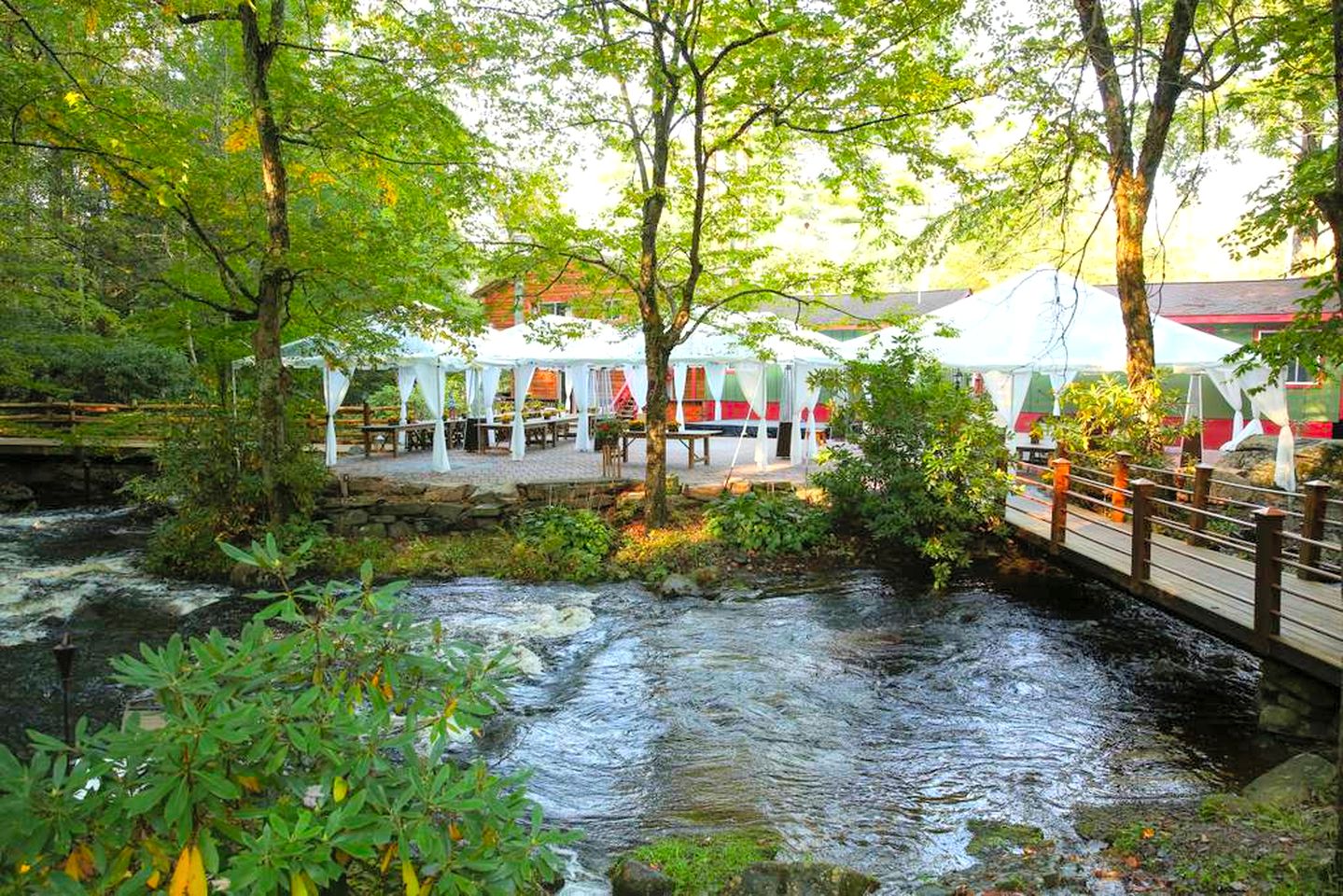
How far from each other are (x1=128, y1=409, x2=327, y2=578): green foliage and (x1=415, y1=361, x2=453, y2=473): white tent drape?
10.0 feet

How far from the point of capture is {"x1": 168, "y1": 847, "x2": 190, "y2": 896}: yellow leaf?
65.3 inches

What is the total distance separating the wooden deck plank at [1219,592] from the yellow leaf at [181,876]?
5.80 meters

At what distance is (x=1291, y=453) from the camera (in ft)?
39.1

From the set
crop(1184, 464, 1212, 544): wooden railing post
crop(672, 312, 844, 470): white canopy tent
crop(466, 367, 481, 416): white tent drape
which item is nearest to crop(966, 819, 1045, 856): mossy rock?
crop(1184, 464, 1212, 544): wooden railing post

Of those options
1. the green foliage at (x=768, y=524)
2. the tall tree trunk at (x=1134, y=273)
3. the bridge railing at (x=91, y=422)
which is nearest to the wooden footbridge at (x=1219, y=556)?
the tall tree trunk at (x=1134, y=273)

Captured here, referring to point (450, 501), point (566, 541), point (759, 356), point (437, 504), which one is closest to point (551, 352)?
point (450, 501)

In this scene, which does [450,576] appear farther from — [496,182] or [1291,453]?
[1291,453]

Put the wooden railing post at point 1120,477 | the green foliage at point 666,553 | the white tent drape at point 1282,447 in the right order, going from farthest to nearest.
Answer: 1. the white tent drape at point 1282,447
2. the green foliage at point 666,553
3. the wooden railing post at point 1120,477

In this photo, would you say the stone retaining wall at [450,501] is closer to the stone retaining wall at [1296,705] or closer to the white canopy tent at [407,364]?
the white canopy tent at [407,364]

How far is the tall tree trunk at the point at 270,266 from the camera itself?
1009cm

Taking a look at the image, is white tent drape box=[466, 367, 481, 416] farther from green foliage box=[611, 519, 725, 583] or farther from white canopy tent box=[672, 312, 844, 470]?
green foliage box=[611, 519, 725, 583]

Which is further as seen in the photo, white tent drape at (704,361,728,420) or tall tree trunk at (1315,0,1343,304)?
white tent drape at (704,361,728,420)

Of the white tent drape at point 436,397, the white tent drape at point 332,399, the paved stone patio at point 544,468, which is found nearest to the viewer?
the paved stone patio at point 544,468

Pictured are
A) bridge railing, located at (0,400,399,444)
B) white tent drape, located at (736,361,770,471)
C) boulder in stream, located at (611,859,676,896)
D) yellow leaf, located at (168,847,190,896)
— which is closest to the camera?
yellow leaf, located at (168,847,190,896)
